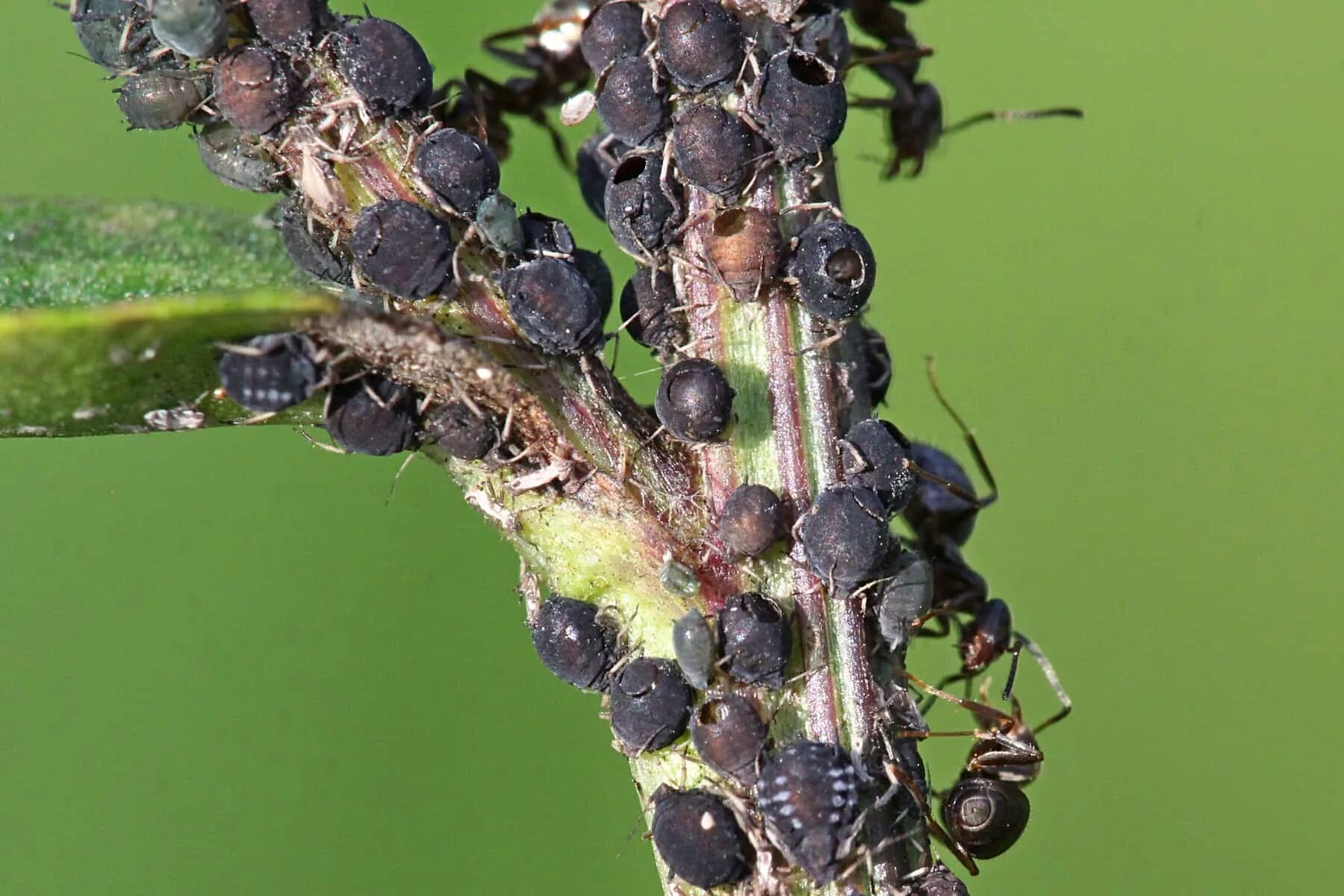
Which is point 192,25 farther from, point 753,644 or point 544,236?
point 753,644

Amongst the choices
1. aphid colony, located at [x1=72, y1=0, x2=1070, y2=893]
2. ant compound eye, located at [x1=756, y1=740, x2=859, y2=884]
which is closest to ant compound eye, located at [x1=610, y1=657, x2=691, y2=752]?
aphid colony, located at [x1=72, y1=0, x2=1070, y2=893]

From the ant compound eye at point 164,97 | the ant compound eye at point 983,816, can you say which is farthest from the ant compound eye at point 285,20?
the ant compound eye at point 983,816

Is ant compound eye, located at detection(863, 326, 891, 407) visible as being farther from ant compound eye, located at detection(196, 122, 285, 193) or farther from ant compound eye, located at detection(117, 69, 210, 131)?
ant compound eye, located at detection(117, 69, 210, 131)

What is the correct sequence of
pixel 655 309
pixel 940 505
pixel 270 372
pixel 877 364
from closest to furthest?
1. pixel 270 372
2. pixel 655 309
3. pixel 877 364
4. pixel 940 505

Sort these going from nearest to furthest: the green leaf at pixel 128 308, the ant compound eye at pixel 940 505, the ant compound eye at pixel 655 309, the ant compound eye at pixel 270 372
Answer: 1. the green leaf at pixel 128 308
2. the ant compound eye at pixel 270 372
3. the ant compound eye at pixel 655 309
4. the ant compound eye at pixel 940 505

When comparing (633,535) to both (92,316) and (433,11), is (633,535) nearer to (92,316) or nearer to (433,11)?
(92,316)

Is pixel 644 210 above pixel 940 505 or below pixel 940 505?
above

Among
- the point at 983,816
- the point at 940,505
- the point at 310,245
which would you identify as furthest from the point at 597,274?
the point at 983,816

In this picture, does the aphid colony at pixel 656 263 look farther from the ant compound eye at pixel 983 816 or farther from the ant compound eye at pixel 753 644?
the ant compound eye at pixel 983 816
